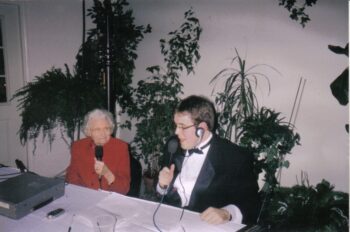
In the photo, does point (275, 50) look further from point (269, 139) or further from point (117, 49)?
point (117, 49)

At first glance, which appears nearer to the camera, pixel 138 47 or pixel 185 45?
pixel 185 45

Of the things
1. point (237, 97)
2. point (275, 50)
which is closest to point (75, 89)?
point (237, 97)

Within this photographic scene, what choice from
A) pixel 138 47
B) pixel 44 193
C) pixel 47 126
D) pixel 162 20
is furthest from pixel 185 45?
pixel 44 193

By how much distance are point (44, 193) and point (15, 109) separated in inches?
119

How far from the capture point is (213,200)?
6.26 feet

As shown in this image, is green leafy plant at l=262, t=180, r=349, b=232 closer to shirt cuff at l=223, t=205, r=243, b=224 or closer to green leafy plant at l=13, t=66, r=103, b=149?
shirt cuff at l=223, t=205, r=243, b=224

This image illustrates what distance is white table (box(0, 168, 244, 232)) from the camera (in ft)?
4.62

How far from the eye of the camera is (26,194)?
5.11 feet

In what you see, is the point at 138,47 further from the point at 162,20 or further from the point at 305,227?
the point at 305,227

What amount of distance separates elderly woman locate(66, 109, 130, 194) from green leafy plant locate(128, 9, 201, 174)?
1419 millimetres

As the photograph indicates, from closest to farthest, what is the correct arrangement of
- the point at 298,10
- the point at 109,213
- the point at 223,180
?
1. the point at 109,213
2. the point at 223,180
3. the point at 298,10

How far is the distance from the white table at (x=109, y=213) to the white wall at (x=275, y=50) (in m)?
2.10

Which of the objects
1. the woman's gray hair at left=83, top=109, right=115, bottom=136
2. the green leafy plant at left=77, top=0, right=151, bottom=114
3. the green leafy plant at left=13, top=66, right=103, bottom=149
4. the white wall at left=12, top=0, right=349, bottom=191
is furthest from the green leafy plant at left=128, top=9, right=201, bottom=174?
the woman's gray hair at left=83, top=109, right=115, bottom=136

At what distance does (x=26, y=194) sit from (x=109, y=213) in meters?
0.41
